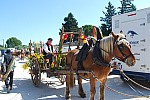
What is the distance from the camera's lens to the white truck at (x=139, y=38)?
31.6ft

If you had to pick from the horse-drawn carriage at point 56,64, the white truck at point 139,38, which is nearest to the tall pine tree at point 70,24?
the horse-drawn carriage at point 56,64

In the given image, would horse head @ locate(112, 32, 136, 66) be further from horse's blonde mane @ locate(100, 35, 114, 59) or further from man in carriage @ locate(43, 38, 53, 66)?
man in carriage @ locate(43, 38, 53, 66)

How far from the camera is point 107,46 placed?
6.49 m

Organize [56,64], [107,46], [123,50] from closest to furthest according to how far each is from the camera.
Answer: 1. [123,50]
2. [107,46]
3. [56,64]

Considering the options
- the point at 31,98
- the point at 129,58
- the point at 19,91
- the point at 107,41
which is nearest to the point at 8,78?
the point at 19,91

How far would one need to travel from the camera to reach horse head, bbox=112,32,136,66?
591 centimetres

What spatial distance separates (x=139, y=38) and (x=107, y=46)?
12.9 ft

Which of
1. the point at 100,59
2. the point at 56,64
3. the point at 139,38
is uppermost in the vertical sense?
the point at 139,38

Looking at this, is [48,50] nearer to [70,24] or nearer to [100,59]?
[100,59]

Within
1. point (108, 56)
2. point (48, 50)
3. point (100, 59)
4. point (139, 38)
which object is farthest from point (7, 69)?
point (139, 38)

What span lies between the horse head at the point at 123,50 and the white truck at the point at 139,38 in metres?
3.80

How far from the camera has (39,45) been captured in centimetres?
1399

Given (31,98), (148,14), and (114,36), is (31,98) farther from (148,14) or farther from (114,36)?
(148,14)

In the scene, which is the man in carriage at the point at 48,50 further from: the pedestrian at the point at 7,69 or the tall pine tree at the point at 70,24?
the tall pine tree at the point at 70,24
